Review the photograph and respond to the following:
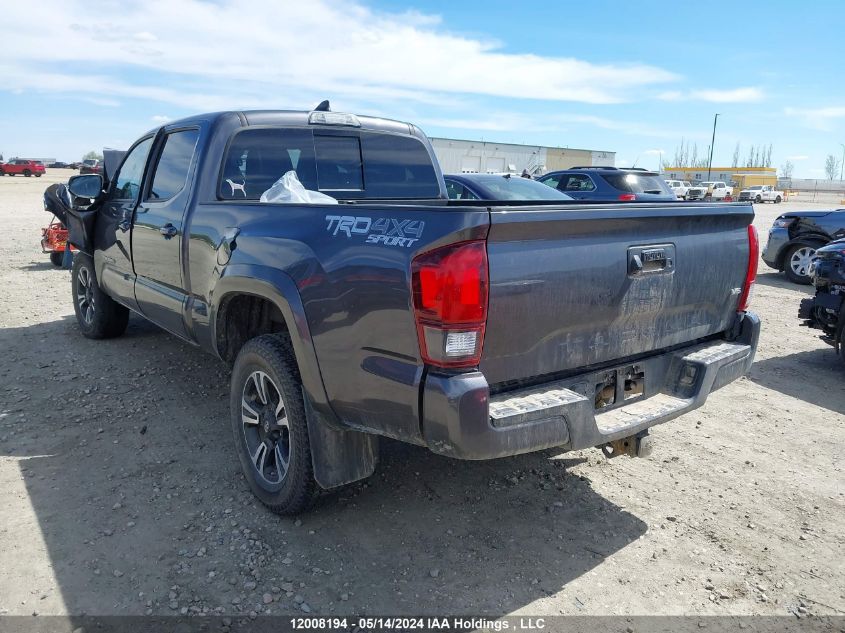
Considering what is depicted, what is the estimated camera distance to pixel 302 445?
3.03m

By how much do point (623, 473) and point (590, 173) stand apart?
9857 millimetres

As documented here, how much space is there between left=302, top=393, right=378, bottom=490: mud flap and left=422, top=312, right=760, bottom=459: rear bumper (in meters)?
0.64

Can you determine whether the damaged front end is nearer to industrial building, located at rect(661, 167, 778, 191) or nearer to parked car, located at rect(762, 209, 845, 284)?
parked car, located at rect(762, 209, 845, 284)

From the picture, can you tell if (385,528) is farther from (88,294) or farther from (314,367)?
(88,294)

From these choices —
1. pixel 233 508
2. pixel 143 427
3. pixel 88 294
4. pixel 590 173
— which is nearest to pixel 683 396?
pixel 233 508

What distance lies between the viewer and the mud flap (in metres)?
2.94

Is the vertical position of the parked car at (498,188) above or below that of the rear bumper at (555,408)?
above

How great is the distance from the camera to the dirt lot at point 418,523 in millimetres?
2740

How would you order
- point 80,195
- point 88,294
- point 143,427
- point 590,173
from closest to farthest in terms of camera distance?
point 143,427 < point 80,195 < point 88,294 < point 590,173

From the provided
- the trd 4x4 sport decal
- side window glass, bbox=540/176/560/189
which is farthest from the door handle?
side window glass, bbox=540/176/560/189

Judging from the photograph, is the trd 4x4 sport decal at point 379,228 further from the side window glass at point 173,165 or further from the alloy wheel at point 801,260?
the alloy wheel at point 801,260

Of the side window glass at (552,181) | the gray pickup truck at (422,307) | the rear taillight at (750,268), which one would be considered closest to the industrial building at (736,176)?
the side window glass at (552,181)

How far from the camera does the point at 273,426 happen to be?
3.32m

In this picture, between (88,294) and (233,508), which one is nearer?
(233,508)
